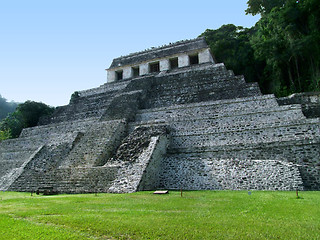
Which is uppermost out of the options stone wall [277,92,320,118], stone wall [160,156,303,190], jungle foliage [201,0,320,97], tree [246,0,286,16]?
tree [246,0,286,16]

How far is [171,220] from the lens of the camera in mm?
3949

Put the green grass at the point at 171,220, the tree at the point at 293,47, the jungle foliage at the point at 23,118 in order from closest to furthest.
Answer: the green grass at the point at 171,220 < the tree at the point at 293,47 < the jungle foliage at the point at 23,118

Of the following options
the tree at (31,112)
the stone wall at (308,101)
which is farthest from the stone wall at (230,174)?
the tree at (31,112)

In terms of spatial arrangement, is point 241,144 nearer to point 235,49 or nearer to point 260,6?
point 235,49

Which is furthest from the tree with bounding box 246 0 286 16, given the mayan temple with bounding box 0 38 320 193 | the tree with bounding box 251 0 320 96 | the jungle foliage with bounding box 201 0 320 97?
the mayan temple with bounding box 0 38 320 193

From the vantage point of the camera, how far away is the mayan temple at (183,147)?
7898 mm

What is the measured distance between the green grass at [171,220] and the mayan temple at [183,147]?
2312 mm

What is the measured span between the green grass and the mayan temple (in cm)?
231

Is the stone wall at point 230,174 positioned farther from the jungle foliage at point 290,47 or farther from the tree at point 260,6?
the tree at point 260,6

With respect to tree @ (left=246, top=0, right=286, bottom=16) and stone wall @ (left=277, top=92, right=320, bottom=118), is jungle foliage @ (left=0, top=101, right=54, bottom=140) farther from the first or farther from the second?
tree @ (left=246, top=0, right=286, bottom=16)

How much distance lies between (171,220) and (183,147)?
6.35m

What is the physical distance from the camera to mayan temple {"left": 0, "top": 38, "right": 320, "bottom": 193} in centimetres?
790

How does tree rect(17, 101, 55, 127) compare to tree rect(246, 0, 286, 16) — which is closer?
tree rect(17, 101, 55, 127)

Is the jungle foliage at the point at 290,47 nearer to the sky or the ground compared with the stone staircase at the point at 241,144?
nearer to the sky
